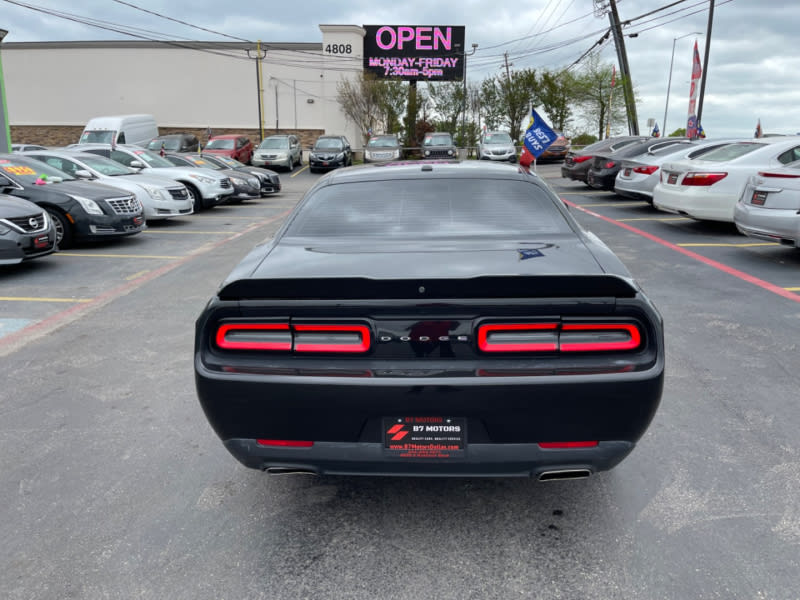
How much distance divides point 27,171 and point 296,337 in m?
9.93

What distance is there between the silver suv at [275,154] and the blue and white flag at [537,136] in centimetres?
1955

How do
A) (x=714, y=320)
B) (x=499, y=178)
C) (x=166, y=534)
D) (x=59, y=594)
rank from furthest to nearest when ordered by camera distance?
(x=714, y=320) < (x=499, y=178) < (x=166, y=534) < (x=59, y=594)

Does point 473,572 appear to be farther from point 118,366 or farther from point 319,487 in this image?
point 118,366

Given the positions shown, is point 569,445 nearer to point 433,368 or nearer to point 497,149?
point 433,368

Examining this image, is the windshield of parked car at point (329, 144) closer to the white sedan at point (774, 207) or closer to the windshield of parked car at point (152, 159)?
the windshield of parked car at point (152, 159)

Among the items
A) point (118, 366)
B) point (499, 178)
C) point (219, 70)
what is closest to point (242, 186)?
point (118, 366)

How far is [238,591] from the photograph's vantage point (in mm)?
2582

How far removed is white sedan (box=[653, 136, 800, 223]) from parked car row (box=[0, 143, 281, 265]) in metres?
8.98

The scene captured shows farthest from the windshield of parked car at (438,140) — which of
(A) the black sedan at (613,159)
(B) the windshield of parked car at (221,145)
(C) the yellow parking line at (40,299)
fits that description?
(C) the yellow parking line at (40,299)

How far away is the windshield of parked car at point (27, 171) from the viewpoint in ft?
34.3

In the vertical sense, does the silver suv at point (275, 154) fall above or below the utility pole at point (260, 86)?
below

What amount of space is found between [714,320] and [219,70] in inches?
1624

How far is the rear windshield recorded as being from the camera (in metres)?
3.62

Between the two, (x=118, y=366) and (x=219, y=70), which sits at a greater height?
(x=219, y=70)
